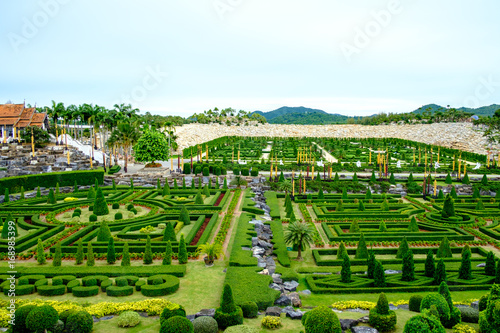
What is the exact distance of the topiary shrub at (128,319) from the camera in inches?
584

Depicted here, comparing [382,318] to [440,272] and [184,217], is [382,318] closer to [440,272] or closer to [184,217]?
[440,272]

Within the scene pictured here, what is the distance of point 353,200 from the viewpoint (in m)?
37.1

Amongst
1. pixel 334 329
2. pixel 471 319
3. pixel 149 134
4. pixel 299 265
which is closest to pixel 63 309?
pixel 334 329

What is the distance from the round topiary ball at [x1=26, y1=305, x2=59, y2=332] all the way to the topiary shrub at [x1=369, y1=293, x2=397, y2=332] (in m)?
11.2

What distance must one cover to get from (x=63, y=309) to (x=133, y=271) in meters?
4.37

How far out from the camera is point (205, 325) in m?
14.0

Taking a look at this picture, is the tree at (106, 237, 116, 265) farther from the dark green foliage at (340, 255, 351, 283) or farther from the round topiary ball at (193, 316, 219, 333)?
the dark green foliage at (340, 255, 351, 283)

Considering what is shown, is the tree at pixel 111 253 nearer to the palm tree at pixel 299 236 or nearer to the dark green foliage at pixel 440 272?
the palm tree at pixel 299 236

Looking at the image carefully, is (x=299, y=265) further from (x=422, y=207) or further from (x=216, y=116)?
(x=216, y=116)

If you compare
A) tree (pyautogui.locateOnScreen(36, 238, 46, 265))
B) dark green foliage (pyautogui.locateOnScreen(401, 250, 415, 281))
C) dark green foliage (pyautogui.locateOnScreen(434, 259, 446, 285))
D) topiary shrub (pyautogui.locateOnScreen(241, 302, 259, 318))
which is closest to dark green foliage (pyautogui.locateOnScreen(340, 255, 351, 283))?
dark green foliage (pyautogui.locateOnScreen(401, 250, 415, 281))

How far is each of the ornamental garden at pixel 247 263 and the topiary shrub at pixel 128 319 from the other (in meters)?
0.11

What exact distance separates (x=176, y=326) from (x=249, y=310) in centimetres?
398

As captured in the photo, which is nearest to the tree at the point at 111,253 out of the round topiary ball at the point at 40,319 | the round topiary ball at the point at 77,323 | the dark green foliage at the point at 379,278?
the round topiary ball at the point at 77,323

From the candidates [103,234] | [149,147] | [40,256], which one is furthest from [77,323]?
[149,147]
